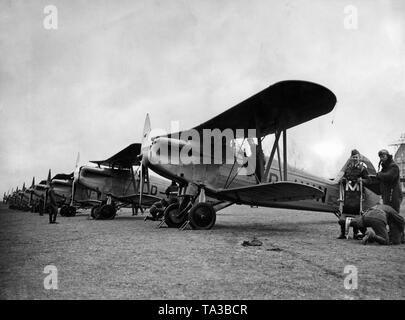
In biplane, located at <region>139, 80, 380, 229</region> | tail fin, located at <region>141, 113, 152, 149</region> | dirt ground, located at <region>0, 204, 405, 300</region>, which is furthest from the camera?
tail fin, located at <region>141, 113, 152, 149</region>

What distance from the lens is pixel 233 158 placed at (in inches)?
335

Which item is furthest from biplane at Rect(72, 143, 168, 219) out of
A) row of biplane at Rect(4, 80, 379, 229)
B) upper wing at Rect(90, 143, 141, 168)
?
row of biplane at Rect(4, 80, 379, 229)

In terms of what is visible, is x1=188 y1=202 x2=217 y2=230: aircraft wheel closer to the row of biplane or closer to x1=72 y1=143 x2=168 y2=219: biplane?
the row of biplane

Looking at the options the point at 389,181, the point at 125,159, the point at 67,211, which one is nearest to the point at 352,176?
the point at 389,181

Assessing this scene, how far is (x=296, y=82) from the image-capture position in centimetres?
625

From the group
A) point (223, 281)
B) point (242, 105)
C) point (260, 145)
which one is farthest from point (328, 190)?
point (223, 281)

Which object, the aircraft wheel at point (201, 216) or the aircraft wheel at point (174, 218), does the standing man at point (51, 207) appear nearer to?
the aircraft wheel at point (174, 218)

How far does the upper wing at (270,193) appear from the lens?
22.5ft

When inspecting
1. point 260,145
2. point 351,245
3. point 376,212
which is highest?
point 260,145

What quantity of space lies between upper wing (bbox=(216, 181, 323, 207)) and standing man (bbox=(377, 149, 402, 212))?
1481mm

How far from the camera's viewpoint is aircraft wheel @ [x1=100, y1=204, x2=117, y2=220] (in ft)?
44.4

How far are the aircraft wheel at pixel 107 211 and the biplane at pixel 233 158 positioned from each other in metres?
5.44
